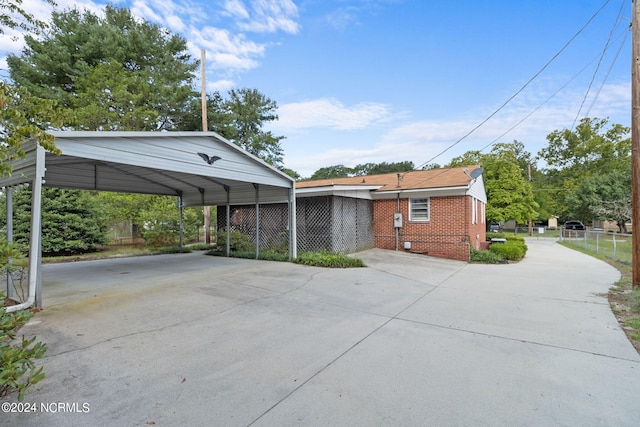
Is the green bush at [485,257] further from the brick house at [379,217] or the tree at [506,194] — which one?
the tree at [506,194]

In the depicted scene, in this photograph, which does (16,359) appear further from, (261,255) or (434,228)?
(434,228)

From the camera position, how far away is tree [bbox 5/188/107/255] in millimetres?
12234

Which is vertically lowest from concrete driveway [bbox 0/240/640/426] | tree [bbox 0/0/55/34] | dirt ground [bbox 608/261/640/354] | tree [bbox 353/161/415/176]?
dirt ground [bbox 608/261/640/354]

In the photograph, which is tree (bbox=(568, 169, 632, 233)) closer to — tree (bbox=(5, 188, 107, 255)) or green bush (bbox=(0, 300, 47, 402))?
green bush (bbox=(0, 300, 47, 402))

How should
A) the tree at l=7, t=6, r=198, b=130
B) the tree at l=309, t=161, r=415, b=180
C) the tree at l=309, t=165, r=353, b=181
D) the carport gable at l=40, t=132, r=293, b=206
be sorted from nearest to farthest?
1. the carport gable at l=40, t=132, r=293, b=206
2. the tree at l=7, t=6, r=198, b=130
3. the tree at l=309, t=161, r=415, b=180
4. the tree at l=309, t=165, r=353, b=181

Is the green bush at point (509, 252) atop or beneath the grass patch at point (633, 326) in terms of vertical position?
atop

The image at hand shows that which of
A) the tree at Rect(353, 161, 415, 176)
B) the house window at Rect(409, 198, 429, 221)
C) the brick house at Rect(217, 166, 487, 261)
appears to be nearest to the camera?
the brick house at Rect(217, 166, 487, 261)

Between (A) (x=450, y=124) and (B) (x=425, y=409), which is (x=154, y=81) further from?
(B) (x=425, y=409)

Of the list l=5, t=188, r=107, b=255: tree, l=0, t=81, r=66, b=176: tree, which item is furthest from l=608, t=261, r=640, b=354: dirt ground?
l=5, t=188, r=107, b=255: tree

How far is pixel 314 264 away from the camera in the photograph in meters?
9.37

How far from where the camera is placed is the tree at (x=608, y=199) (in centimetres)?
2567

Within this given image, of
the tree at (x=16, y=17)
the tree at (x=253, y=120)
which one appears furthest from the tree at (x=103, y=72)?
the tree at (x=16, y=17)

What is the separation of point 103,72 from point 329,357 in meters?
19.5

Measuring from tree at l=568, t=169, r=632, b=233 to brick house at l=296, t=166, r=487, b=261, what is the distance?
22.1 m
